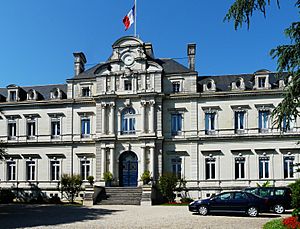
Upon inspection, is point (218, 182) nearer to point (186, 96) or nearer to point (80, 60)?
point (186, 96)

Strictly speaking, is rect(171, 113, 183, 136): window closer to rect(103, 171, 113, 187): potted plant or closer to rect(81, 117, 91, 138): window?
rect(103, 171, 113, 187): potted plant

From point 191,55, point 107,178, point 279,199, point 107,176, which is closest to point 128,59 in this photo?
point 191,55

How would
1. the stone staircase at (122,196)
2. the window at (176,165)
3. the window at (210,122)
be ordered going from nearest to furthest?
the stone staircase at (122,196) < the window at (176,165) < the window at (210,122)

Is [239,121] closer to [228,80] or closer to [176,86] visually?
[228,80]

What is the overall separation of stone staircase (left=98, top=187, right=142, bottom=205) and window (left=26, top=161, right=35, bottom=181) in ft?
28.2

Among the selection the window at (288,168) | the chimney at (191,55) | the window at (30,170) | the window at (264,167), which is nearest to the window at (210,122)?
the chimney at (191,55)

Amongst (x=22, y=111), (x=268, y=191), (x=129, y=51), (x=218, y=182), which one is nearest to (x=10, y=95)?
(x=22, y=111)

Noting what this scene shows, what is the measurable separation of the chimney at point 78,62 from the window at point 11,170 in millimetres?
10465

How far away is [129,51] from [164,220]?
2181 centimetres

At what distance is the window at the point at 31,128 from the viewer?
132 feet

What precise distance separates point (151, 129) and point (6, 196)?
14.1 metres

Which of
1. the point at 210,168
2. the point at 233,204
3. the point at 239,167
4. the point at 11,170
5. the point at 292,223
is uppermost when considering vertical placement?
the point at 239,167

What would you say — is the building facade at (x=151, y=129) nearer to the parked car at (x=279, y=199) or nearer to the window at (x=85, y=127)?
the window at (x=85, y=127)

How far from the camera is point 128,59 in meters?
38.3
